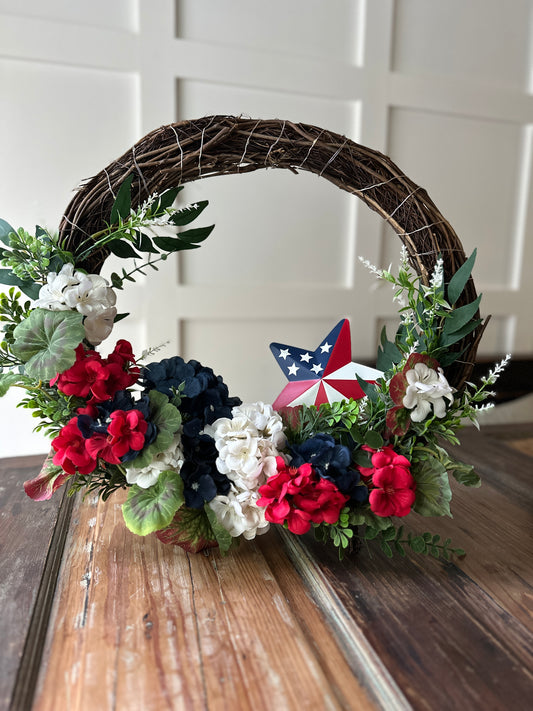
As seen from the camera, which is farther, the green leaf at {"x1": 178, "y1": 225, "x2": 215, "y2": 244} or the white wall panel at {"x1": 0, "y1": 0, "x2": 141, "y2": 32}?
the white wall panel at {"x1": 0, "y1": 0, "x2": 141, "y2": 32}

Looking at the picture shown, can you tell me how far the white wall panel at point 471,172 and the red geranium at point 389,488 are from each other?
1.20 metres

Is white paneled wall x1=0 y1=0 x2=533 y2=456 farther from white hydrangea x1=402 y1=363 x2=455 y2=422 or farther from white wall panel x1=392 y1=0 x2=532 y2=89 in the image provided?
white hydrangea x1=402 y1=363 x2=455 y2=422

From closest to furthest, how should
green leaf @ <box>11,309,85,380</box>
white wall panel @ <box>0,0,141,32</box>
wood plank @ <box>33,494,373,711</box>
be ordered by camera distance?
wood plank @ <box>33,494,373,711</box>, green leaf @ <box>11,309,85,380</box>, white wall panel @ <box>0,0,141,32</box>

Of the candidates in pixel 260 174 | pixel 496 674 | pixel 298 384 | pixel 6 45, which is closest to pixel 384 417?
pixel 298 384

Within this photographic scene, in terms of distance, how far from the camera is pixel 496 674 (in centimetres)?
45

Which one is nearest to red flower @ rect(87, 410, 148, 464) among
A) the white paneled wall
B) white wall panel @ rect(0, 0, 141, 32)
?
the white paneled wall

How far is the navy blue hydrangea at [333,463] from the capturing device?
23.6 inches

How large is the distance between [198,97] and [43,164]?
0.48 meters

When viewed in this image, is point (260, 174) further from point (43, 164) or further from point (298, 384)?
point (298, 384)

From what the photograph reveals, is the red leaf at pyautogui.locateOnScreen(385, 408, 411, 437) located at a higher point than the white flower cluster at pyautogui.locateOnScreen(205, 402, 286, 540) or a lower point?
higher

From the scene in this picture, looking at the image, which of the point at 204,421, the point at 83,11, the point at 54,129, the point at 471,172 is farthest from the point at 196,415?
the point at 471,172

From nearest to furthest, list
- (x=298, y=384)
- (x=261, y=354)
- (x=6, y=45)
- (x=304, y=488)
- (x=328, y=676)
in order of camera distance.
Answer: (x=328, y=676), (x=304, y=488), (x=298, y=384), (x=6, y=45), (x=261, y=354)

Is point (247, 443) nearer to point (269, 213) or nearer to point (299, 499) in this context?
point (299, 499)

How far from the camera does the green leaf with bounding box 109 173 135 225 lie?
1.98 feet
